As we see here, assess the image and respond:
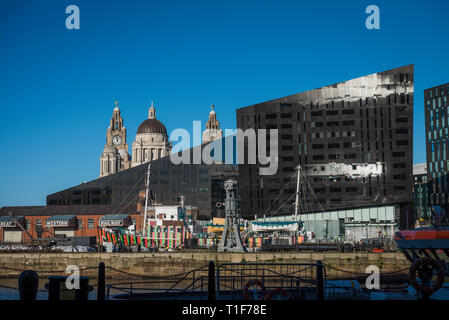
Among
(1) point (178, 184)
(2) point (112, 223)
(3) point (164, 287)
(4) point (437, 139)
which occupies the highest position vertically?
(4) point (437, 139)

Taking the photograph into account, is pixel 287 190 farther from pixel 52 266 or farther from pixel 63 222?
pixel 52 266

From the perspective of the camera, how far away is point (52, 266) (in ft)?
211

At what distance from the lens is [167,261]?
62344 millimetres

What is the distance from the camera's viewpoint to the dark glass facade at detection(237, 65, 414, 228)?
96.5m

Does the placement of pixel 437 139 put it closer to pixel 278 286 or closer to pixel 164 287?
pixel 164 287

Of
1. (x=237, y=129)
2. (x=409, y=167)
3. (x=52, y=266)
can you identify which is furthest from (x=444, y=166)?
(x=52, y=266)

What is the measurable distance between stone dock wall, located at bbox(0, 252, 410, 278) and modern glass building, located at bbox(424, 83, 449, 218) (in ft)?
360

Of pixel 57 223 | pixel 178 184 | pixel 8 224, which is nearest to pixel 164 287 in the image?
pixel 57 223

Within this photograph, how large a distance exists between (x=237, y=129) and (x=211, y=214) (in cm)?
2015

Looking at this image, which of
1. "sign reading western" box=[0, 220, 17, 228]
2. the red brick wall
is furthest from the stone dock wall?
"sign reading western" box=[0, 220, 17, 228]

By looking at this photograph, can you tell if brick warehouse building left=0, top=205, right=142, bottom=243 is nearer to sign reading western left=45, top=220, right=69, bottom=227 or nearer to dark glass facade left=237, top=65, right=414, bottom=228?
sign reading western left=45, top=220, right=69, bottom=227

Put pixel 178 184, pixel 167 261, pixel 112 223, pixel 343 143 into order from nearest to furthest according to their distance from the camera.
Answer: pixel 167 261
pixel 343 143
pixel 112 223
pixel 178 184

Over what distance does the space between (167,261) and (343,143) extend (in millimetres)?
46393
